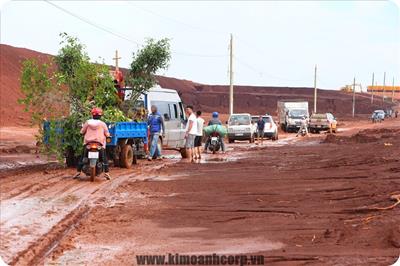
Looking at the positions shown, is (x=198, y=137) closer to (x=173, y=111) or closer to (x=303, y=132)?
(x=173, y=111)

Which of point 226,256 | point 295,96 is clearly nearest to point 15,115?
point 226,256

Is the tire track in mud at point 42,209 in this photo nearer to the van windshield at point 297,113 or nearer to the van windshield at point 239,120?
the van windshield at point 239,120

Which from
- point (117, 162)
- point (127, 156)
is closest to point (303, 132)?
point (127, 156)

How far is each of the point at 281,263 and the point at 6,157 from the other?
16.3 metres

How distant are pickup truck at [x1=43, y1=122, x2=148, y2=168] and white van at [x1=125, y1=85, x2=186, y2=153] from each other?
210 cm

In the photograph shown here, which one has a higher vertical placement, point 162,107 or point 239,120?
point 162,107

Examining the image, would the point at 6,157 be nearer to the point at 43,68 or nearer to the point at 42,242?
the point at 43,68

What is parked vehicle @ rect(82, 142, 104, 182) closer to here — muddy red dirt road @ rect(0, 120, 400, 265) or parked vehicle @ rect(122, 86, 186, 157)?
muddy red dirt road @ rect(0, 120, 400, 265)

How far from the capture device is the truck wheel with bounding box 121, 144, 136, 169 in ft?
56.0

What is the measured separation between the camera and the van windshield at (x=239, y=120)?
117 ft

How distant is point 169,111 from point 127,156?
4.46m

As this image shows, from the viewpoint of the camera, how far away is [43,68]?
622 inches

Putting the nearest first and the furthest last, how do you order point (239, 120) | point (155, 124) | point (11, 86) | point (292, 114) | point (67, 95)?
point (67, 95)
point (155, 124)
point (239, 120)
point (292, 114)
point (11, 86)

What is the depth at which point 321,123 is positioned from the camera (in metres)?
50.4
